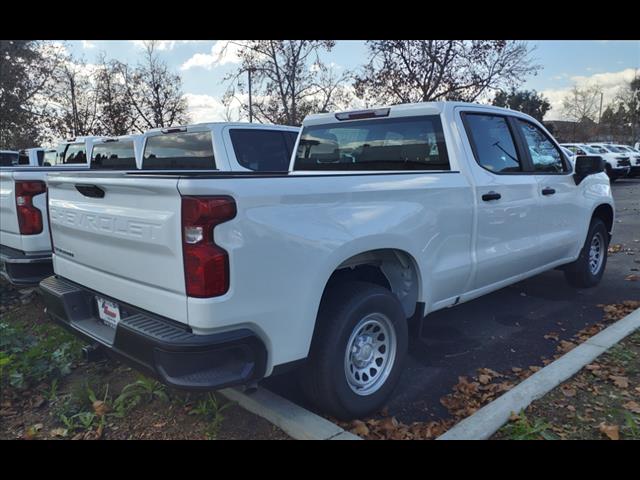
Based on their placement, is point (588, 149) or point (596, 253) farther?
point (588, 149)

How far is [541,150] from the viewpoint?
4.93 m

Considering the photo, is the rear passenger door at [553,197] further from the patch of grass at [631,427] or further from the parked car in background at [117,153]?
the parked car in background at [117,153]

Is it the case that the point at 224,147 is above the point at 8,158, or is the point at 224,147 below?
above

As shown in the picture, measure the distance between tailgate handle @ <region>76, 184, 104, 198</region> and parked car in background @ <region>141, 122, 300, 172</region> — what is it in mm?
2957

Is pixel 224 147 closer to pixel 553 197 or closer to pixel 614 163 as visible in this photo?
pixel 553 197

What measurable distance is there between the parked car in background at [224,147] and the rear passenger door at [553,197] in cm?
319

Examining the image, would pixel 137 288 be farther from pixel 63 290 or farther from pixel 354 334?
pixel 354 334

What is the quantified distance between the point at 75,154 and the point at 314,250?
466 inches

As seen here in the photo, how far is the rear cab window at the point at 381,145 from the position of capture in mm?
3965

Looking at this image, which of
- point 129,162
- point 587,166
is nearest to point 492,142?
point 587,166

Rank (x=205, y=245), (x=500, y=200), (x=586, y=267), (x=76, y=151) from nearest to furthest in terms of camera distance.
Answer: (x=205, y=245)
(x=500, y=200)
(x=586, y=267)
(x=76, y=151)

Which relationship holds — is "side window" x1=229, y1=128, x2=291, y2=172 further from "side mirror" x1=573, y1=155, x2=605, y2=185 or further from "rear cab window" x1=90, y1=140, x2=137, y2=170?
"side mirror" x1=573, y1=155, x2=605, y2=185

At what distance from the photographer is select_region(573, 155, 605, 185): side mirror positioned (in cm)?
507

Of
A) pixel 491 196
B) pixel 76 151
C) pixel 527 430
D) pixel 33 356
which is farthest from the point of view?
pixel 76 151
